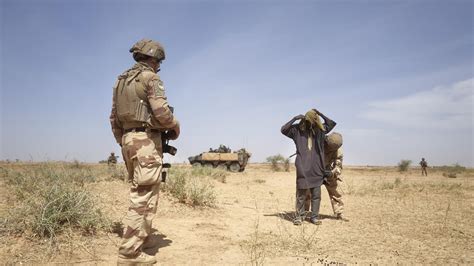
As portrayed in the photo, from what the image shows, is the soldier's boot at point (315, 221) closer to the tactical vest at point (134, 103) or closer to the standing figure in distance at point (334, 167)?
the standing figure in distance at point (334, 167)

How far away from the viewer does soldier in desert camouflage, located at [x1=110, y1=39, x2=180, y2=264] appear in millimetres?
3199

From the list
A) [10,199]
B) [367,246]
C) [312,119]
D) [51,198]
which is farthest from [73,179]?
[367,246]

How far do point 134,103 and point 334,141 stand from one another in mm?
3731

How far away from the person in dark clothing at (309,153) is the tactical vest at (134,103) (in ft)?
9.94

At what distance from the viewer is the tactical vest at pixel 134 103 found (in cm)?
333

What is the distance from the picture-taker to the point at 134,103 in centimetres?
334

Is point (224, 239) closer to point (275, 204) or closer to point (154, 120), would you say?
point (154, 120)

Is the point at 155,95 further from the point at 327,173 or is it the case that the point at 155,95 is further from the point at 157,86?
the point at 327,173

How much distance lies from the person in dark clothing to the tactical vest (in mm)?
3028

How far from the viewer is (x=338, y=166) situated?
6.00m

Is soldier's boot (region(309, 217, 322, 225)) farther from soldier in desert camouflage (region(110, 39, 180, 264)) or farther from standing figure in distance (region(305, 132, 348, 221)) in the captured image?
soldier in desert camouflage (region(110, 39, 180, 264))

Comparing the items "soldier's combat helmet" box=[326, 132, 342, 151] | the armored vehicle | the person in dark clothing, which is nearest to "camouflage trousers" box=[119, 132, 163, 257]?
the person in dark clothing

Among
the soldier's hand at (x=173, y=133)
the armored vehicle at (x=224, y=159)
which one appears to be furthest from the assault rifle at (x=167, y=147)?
the armored vehicle at (x=224, y=159)

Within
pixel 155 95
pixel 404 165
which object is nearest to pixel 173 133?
pixel 155 95
